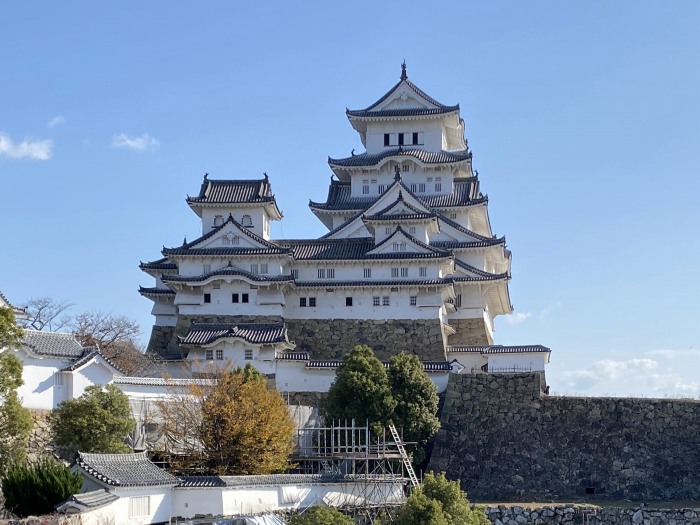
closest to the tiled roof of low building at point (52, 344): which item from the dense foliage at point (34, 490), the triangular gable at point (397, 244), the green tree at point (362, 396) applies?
the dense foliage at point (34, 490)

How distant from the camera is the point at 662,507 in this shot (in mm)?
34719

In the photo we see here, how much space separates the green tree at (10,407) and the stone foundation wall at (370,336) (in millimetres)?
17520

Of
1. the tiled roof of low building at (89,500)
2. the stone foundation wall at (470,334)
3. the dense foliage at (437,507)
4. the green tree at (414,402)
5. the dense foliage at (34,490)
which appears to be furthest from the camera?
the stone foundation wall at (470,334)

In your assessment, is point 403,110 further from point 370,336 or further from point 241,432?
point 241,432

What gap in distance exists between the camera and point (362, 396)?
3512cm

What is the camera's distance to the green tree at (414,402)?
35594mm

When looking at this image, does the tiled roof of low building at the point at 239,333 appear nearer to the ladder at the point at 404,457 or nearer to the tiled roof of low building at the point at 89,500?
the ladder at the point at 404,457

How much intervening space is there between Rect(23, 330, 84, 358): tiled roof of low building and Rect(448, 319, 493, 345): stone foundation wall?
18.4 metres

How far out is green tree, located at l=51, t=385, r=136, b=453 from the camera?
98.4ft

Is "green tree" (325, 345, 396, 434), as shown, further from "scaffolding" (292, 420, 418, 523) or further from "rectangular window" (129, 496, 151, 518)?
"rectangular window" (129, 496, 151, 518)

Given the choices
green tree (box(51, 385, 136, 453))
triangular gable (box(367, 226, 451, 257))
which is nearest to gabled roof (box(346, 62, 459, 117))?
triangular gable (box(367, 226, 451, 257))

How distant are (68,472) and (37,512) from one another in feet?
3.87

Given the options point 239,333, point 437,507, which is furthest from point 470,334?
point 437,507

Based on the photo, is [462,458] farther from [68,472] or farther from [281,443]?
[68,472]
